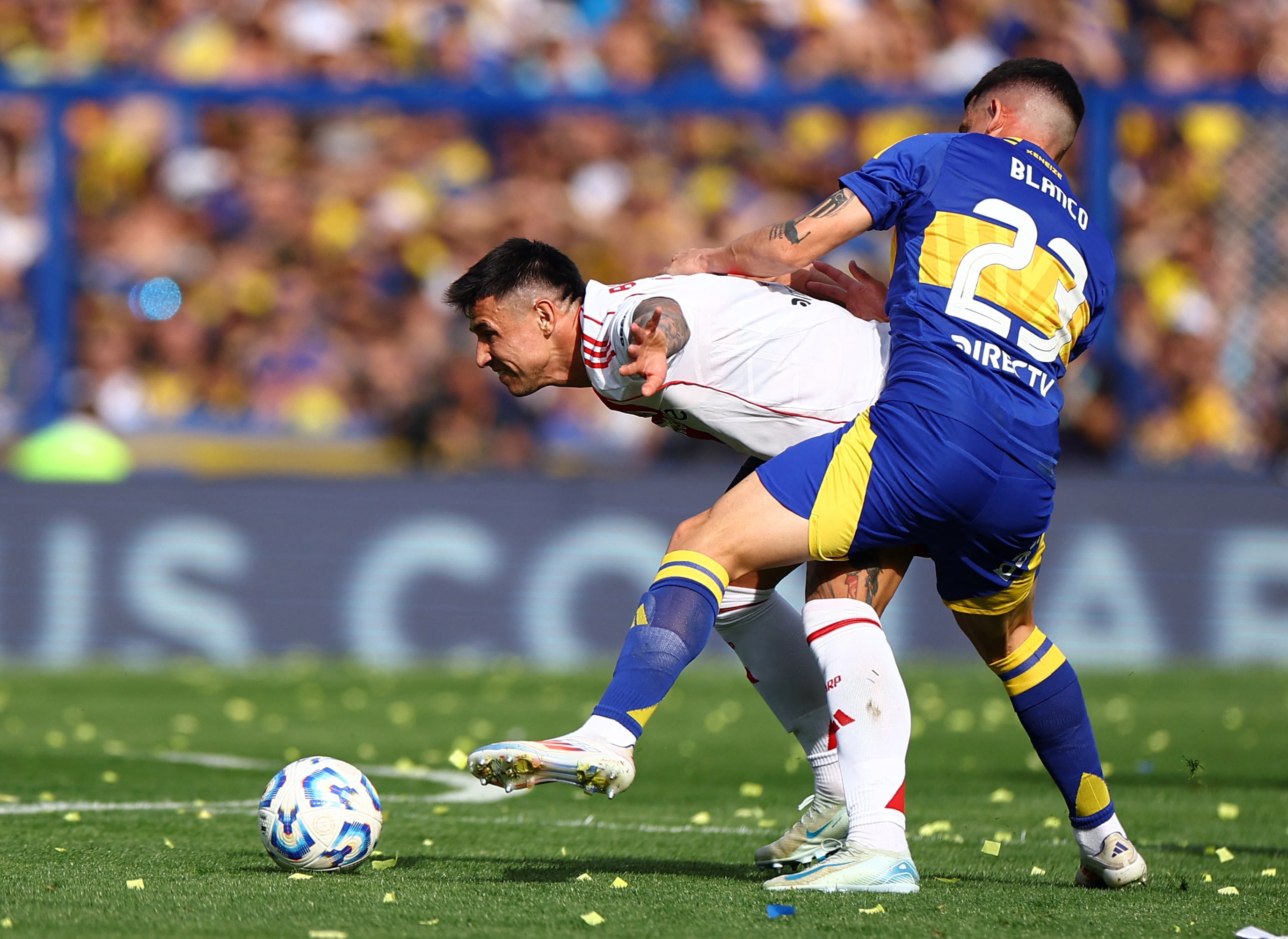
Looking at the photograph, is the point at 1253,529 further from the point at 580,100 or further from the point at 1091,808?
the point at 1091,808

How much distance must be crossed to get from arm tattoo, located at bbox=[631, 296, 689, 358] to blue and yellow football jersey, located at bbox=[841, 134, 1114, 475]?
49 cm

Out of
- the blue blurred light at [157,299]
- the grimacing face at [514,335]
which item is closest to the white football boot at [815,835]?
the grimacing face at [514,335]

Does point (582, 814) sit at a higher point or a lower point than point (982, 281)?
lower

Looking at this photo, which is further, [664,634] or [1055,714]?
[1055,714]

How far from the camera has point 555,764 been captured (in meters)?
3.37

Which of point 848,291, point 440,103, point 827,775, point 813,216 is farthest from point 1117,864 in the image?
point 440,103

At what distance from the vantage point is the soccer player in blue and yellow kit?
375 cm

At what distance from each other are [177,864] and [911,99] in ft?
26.1

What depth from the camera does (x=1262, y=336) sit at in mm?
10703

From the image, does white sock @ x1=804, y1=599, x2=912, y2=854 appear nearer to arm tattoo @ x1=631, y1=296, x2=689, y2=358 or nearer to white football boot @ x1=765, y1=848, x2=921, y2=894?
white football boot @ x1=765, y1=848, x2=921, y2=894

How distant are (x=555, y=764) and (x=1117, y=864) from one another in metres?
1.55

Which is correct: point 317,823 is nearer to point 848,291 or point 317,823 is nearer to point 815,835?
point 815,835

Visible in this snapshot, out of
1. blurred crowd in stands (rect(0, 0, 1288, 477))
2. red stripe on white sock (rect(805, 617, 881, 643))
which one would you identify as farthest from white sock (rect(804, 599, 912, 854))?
blurred crowd in stands (rect(0, 0, 1288, 477))

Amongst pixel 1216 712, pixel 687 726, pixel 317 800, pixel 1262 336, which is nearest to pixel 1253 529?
pixel 1262 336
